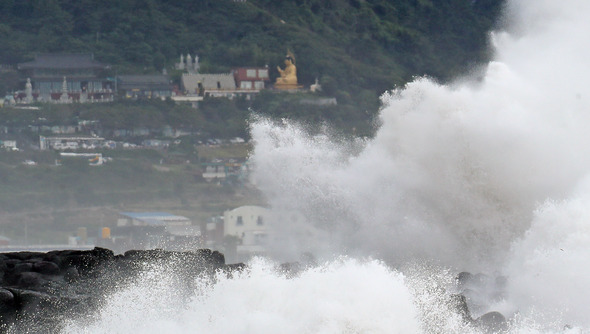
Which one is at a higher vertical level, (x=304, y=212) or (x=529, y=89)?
(x=529, y=89)

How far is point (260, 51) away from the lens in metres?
69.4

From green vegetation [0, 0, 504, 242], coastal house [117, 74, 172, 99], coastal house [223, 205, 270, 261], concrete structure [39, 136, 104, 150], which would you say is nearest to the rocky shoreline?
coastal house [223, 205, 270, 261]

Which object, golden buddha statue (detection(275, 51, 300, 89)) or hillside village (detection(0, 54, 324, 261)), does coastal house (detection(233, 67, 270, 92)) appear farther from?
golden buddha statue (detection(275, 51, 300, 89))

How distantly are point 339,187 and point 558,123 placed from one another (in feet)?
13.4

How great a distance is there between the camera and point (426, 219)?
29.2 m

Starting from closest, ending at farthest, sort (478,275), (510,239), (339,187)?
(478,275)
(510,239)
(339,187)

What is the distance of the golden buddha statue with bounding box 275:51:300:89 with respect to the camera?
67125 mm

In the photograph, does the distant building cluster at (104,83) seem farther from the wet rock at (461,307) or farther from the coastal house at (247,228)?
the wet rock at (461,307)

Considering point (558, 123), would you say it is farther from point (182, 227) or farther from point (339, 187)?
point (182, 227)

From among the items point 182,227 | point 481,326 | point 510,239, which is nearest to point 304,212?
point 510,239

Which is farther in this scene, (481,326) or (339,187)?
(339,187)

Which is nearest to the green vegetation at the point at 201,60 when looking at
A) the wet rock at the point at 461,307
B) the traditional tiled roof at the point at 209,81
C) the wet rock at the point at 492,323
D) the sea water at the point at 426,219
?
the traditional tiled roof at the point at 209,81

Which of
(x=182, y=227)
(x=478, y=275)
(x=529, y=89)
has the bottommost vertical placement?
(x=182, y=227)

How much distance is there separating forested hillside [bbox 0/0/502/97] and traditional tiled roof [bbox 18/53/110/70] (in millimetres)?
600
